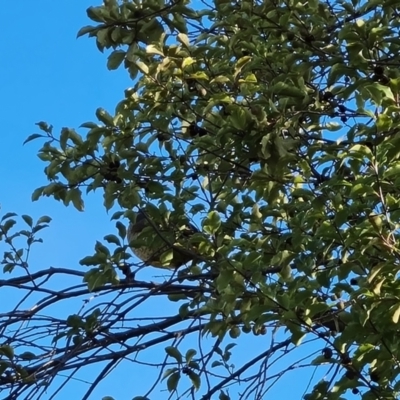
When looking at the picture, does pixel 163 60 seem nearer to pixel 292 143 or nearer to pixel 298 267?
pixel 292 143

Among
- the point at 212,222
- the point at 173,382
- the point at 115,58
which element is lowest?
the point at 173,382

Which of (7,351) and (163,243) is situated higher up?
(163,243)

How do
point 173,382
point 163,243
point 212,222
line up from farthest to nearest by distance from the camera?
point 163,243 < point 173,382 < point 212,222

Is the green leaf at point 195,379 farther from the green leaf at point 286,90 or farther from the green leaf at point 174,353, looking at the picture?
the green leaf at point 286,90

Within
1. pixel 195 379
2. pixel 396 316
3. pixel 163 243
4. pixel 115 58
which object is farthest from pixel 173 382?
pixel 115 58

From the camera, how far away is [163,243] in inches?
142

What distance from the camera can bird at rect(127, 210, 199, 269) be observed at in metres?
3.52

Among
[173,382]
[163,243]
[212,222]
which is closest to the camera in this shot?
[212,222]

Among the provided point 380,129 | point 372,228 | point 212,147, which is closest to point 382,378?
point 372,228

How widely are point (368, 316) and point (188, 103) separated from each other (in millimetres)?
1175

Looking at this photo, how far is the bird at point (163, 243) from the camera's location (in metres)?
3.52

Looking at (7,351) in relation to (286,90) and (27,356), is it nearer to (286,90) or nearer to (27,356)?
(27,356)

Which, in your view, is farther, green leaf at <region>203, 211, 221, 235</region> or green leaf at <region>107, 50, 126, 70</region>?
green leaf at <region>107, 50, 126, 70</region>

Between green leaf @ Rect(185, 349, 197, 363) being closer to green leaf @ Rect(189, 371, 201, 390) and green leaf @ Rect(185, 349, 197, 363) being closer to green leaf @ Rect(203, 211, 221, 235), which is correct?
green leaf @ Rect(189, 371, 201, 390)
